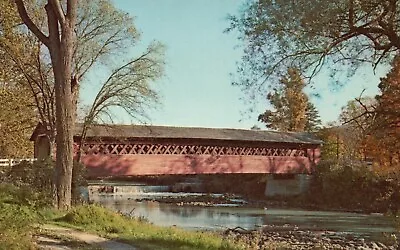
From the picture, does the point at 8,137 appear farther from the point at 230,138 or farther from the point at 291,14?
the point at 291,14

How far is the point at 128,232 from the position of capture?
10.1m

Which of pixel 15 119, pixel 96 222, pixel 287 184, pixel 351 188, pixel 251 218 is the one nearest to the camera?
pixel 96 222

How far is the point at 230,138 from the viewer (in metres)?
28.5

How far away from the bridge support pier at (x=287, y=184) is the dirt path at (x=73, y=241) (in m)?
24.2

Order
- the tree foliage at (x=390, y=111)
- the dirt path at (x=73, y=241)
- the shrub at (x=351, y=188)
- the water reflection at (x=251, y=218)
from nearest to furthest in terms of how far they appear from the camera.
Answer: the dirt path at (x=73, y=241) → the tree foliage at (x=390, y=111) → the water reflection at (x=251, y=218) → the shrub at (x=351, y=188)

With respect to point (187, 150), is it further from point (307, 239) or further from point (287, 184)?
point (307, 239)

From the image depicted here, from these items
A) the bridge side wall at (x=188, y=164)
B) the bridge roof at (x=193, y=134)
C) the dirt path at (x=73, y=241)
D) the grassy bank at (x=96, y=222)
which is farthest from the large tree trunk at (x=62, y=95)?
the bridge side wall at (x=188, y=164)

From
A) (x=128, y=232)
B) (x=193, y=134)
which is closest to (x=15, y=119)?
A: (x=193, y=134)

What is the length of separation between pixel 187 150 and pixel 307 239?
11128 millimetres

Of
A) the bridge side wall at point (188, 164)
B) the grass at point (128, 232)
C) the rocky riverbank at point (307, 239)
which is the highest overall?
the bridge side wall at point (188, 164)

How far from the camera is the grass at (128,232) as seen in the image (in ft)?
29.6

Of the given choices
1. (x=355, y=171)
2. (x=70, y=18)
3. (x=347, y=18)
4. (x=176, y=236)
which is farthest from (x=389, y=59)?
(x=355, y=171)

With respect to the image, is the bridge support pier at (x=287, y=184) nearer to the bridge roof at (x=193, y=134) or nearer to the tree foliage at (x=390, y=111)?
the bridge roof at (x=193, y=134)

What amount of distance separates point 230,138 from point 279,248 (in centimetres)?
1448
